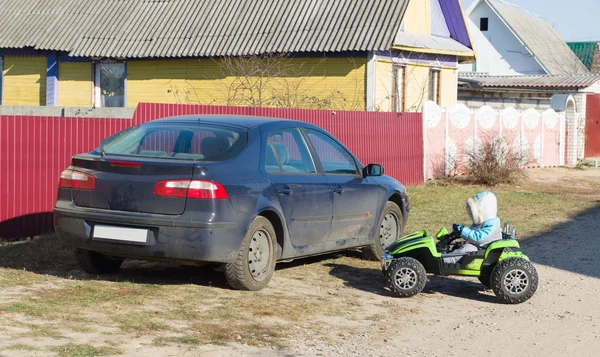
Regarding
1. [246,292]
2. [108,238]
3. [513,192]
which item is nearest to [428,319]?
[246,292]

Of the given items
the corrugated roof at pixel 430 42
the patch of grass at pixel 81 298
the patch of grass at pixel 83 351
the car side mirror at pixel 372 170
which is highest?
the corrugated roof at pixel 430 42

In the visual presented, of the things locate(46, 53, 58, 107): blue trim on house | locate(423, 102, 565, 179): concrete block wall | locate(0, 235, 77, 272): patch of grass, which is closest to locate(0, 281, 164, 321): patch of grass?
locate(0, 235, 77, 272): patch of grass

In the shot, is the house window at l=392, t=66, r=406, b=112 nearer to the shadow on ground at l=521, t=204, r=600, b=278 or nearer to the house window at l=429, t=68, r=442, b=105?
the house window at l=429, t=68, r=442, b=105

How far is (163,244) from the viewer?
291 inches

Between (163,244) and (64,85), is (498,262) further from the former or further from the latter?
(64,85)

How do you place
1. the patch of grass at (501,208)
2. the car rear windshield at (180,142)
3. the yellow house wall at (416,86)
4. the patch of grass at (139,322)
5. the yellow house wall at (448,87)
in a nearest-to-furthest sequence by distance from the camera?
the patch of grass at (139,322) < the car rear windshield at (180,142) < the patch of grass at (501,208) < the yellow house wall at (416,86) < the yellow house wall at (448,87)

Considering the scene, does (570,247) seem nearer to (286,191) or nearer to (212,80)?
(286,191)

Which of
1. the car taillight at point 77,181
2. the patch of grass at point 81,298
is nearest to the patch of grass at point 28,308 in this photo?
the patch of grass at point 81,298

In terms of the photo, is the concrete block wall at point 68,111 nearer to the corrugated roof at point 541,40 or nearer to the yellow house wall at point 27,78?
the yellow house wall at point 27,78

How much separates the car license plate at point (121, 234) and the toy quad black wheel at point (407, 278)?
7.20ft

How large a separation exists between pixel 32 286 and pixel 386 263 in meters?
3.08

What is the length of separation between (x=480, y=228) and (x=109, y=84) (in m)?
20.4

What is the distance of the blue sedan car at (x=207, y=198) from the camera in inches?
291

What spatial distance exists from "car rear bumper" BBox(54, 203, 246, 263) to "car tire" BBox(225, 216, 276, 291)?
0.36 ft
